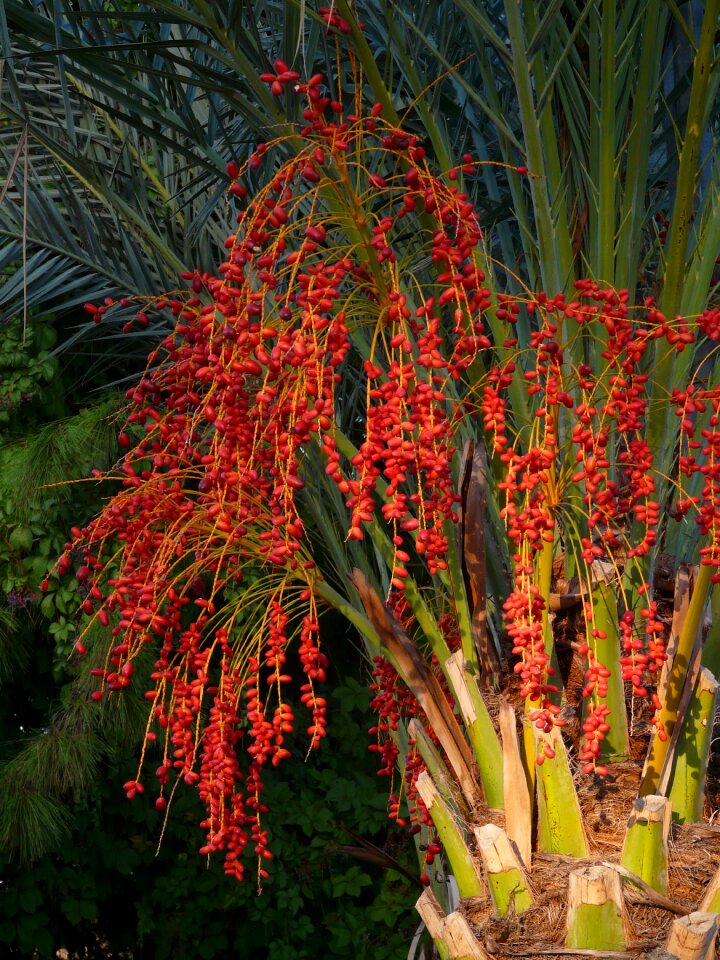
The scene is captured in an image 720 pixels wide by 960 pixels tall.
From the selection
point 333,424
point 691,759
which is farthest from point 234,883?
point 333,424

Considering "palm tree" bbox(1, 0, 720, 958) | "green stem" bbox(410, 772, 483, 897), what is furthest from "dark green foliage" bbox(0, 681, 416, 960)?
"green stem" bbox(410, 772, 483, 897)

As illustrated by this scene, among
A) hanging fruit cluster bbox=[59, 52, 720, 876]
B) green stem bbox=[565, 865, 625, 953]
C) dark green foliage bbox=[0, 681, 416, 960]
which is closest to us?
hanging fruit cluster bbox=[59, 52, 720, 876]

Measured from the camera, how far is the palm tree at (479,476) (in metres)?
1.65

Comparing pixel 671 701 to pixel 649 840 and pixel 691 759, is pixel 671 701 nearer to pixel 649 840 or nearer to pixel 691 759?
pixel 691 759

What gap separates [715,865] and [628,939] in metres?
0.25

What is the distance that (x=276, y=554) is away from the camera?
1.60 m

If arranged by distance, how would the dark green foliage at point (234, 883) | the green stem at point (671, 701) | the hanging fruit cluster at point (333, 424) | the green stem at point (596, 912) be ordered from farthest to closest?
the dark green foliage at point (234, 883) < the green stem at point (671, 701) < the green stem at point (596, 912) < the hanging fruit cluster at point (333, 424)

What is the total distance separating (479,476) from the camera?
7.24 ft

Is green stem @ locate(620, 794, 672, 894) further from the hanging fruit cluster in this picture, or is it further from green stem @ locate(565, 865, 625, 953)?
the hanging fruit cluster

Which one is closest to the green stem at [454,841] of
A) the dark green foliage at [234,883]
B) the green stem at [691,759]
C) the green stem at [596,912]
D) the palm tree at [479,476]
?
the palm tree at [479,476]

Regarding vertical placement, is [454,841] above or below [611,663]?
below

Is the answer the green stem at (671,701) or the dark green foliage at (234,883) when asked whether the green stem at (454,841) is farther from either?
the dark green foliage at (234,883)

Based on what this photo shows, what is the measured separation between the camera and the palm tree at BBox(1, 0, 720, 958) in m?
1.65

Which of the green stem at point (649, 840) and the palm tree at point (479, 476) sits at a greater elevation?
the palm tree at point (479, 476)
